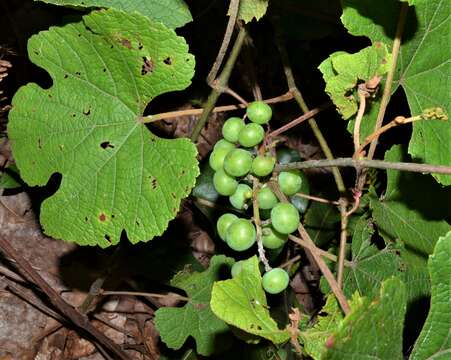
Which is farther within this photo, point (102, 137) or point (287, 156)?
point (287, 156)

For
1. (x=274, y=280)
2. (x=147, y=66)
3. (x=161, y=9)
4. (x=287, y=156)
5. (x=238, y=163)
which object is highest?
(x=161, y=9)

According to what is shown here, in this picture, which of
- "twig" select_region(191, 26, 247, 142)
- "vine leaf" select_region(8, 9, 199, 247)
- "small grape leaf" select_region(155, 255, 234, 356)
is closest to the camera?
"vine leaf" select_region(8, 9, 199, 247)

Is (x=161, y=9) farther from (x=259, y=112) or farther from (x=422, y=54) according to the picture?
(x=422, y=54)

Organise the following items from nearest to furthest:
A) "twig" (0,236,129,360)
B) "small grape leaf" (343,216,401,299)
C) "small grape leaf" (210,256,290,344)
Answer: "small grape leaf" (210,256,290,344) → "small grape leaf" (343,216,401,299) → "twig" (0,236,129,360)

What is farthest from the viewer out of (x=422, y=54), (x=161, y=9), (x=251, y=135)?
(x=161, y=9)

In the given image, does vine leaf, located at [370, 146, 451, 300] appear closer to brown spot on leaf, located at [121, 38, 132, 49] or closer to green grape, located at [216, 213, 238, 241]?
green grape, located at [216, 213, 238, 241]

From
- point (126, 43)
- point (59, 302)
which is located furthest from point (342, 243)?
point (59, 302)

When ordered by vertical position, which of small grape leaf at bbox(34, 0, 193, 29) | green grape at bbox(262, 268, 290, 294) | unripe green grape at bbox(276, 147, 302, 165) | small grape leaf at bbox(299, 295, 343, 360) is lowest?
unripe green grape at bbox(276, 147, 302, 165)

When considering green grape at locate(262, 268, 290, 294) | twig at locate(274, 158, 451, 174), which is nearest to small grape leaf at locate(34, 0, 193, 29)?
twig at locate(274, 158, 451, 174)
